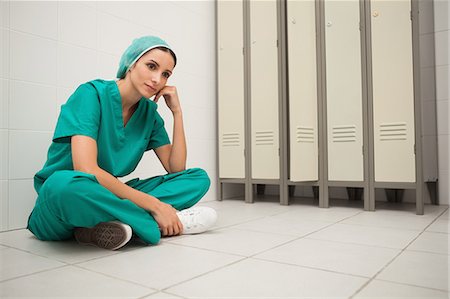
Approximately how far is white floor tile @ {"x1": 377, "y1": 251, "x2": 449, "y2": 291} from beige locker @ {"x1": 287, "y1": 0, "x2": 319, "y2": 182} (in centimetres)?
134

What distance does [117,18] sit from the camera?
231 centimetres

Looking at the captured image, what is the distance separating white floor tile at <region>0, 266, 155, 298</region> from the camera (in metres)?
0.93

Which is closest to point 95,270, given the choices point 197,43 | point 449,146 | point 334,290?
point 334,290

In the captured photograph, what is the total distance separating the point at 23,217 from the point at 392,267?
1694mm

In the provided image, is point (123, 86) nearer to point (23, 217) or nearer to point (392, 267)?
point (23, 217)

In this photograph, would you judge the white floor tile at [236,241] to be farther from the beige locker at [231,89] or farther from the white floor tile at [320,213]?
the beige locker at [231,89]

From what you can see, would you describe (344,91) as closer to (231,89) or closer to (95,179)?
(231,89)

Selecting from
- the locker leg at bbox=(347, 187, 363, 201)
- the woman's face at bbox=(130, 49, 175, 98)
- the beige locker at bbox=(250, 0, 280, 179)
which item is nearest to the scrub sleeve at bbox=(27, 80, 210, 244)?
the woman's face at bbox=(130, 49, 175, 98)

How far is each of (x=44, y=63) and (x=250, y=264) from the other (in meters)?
1.51

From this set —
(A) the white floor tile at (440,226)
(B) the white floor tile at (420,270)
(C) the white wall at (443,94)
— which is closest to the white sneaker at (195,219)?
(B) the white floor tile at (420,270)

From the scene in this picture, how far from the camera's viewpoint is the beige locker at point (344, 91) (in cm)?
245

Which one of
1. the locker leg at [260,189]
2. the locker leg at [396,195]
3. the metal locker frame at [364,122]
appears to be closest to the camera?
the metal locker frame at [364,122]

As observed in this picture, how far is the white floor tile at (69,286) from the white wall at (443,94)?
8.26 feet

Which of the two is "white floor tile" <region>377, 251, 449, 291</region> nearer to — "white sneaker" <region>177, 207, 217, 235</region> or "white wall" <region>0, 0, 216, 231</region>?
"white sneaker" <region>177, 207, 217, 235</region>
